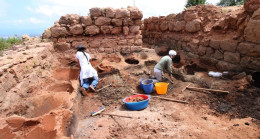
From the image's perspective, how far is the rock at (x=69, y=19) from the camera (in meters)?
5.82

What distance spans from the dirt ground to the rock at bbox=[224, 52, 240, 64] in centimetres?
61

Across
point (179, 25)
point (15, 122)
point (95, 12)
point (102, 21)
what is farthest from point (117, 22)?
point (15, 122)

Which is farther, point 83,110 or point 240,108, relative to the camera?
point 83,110

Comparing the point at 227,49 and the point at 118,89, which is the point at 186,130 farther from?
the point at 227,49

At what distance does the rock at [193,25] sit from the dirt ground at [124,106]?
1.84 metres

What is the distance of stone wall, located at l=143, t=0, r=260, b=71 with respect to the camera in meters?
4.46

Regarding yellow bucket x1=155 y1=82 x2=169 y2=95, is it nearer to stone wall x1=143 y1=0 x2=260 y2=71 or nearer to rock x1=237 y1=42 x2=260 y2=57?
stone wall x1=143 y1=0 x2=260 y2=71

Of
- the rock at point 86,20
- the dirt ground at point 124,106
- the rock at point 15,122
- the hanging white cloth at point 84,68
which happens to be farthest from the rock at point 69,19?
the rock at point 15,122

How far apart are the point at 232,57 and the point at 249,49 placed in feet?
1.87

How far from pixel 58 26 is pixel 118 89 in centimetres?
336

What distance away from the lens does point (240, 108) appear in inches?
150

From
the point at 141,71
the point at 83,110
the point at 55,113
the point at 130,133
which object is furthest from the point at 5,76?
the point at 141,71

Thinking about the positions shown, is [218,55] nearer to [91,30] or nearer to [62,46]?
[91,30]

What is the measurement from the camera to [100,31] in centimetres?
621
